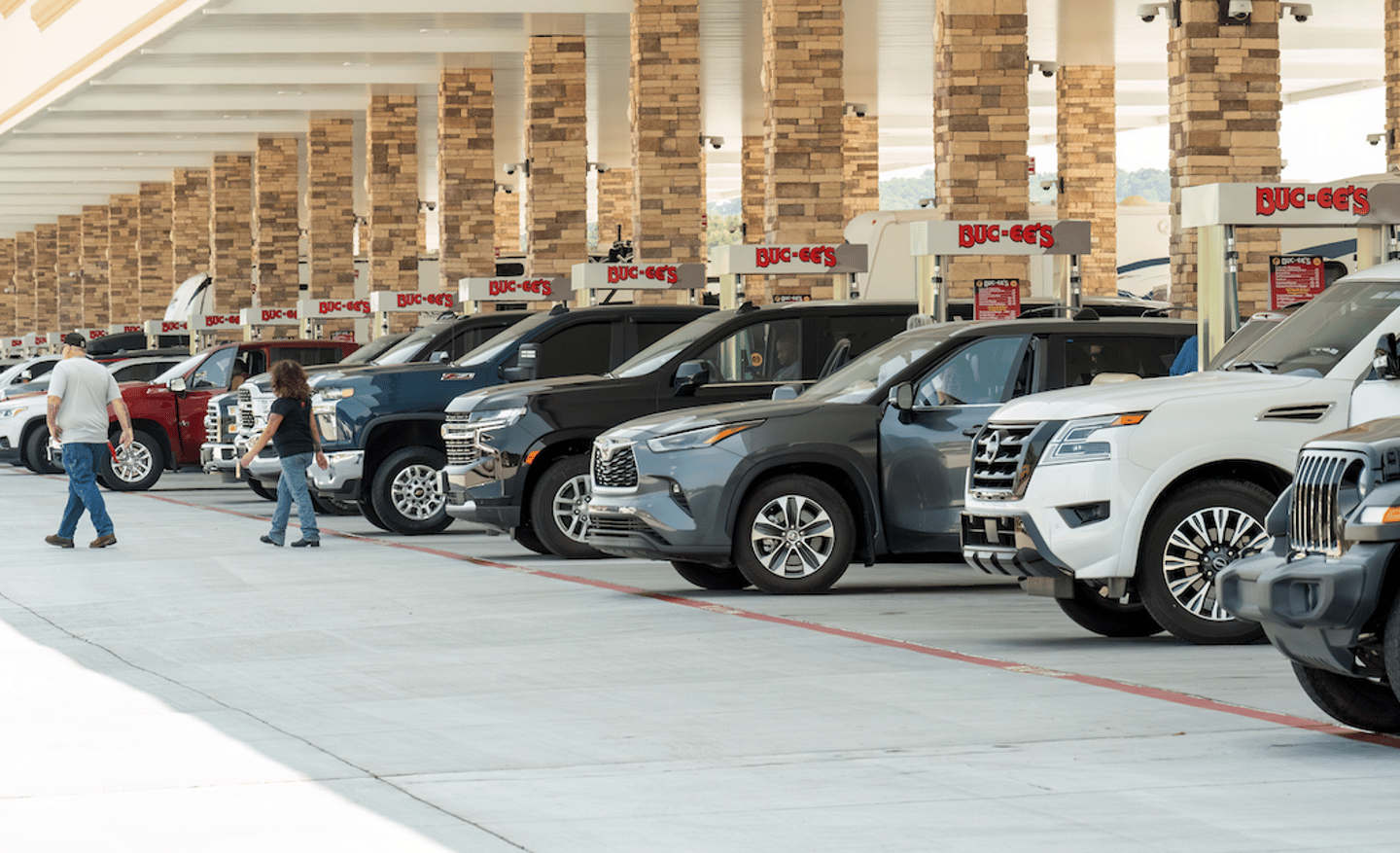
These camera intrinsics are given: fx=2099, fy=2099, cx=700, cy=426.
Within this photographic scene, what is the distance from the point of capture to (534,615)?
1251 cm

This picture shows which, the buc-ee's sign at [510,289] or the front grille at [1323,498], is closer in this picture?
the front grille at [1323,498]

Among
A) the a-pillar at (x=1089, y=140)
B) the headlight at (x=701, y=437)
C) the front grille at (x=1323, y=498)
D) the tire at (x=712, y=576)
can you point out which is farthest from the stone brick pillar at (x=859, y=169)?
the front grille at (x=1323, y=498)

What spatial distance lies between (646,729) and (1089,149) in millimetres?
33357

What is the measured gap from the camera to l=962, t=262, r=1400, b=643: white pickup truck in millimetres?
10234

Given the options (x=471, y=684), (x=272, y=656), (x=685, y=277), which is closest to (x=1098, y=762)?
(x=471, y=684)

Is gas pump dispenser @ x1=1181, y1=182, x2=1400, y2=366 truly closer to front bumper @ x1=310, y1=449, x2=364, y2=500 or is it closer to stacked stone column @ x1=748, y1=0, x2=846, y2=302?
front bumper @ x1=310, y1=449, x2=364, y2=500

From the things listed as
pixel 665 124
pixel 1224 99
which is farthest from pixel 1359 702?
pixel 665 124

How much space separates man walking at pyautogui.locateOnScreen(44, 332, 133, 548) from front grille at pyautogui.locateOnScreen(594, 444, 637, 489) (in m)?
5.45

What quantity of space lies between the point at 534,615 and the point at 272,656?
207cm

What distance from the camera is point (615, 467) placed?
13711 millimetres

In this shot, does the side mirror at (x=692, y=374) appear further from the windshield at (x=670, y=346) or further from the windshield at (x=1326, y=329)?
the windshield at (x=1326, y=329)

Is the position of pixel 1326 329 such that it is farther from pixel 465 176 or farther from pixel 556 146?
pixel 465 176

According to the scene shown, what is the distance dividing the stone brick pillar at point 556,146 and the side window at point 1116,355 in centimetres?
2249

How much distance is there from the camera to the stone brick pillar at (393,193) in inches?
1725
